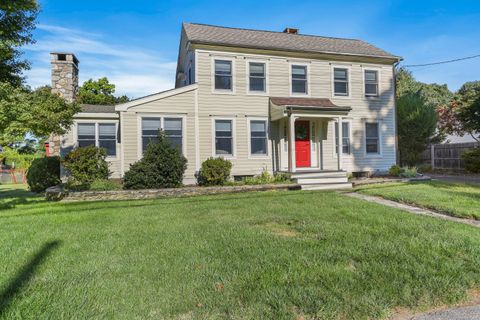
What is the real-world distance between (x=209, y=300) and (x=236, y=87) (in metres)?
11.3

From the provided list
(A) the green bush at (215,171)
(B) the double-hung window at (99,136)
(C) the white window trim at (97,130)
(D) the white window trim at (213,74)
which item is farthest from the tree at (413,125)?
(B) the double-hung window at (99,136)

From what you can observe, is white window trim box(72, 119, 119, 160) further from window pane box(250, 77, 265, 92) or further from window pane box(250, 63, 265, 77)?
window pane box(250, 63, 265, 77)

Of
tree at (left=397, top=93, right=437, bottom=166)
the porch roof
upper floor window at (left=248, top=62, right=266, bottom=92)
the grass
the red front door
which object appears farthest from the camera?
tree at (left=397, top=93, right=437, bottom=166)

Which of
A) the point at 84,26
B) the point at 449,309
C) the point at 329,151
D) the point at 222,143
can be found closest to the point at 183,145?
the point at 222,143

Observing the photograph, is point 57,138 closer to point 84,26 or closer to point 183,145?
point 84,26

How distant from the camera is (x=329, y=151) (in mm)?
14438

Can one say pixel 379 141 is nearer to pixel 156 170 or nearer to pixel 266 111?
pixel 266 111

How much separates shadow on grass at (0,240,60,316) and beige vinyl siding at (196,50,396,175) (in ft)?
28.3

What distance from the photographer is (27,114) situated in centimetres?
823

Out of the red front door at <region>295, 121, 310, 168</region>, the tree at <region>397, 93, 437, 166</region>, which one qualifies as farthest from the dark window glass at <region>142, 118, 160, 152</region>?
the tree at <region>397, 93, 437, 166</region>

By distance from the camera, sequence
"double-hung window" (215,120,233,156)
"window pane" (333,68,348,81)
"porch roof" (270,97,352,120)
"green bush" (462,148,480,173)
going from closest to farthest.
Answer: "porch roof" (270,97,352,120), "double-hung window" (215,120,233,156), "window pane" (333,68,348,81), "green bush" (462,148,480,173)

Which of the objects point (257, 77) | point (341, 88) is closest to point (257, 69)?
point (257, 77)

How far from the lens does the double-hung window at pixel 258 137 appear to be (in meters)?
13.6

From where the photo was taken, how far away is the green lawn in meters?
2.80
